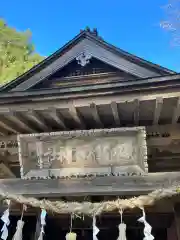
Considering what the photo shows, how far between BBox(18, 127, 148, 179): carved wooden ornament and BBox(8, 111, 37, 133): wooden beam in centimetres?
24

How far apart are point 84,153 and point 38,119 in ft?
2.90

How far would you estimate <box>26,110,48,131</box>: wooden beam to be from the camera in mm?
4184

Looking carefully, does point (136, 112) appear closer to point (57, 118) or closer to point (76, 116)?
point (76, 116)

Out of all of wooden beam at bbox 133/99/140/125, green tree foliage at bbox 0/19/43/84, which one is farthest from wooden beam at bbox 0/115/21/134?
green tree foliage at bbox 0/19/43/84

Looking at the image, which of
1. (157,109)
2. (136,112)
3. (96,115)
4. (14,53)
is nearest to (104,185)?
(96,115)

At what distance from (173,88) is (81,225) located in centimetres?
440

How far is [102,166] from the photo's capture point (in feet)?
14.0

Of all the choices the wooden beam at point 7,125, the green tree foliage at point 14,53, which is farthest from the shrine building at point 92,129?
the green tree foliage at point 14,53

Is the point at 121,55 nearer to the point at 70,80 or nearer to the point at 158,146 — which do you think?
the point at 70,80

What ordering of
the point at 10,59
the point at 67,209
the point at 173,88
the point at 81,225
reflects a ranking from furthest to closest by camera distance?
the point at 10,59, the point at 81,225, the point at 67,209, the point at 173,88

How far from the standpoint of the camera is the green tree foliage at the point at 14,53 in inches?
661

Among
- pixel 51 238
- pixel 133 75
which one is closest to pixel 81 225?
pixel 51 238

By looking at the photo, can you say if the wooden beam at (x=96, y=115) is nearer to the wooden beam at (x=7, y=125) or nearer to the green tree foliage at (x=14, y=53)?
the wooden beam at (x=7, y=125)

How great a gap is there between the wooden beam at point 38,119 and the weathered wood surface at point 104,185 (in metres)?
0.86
